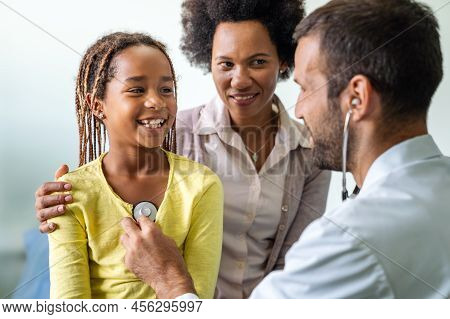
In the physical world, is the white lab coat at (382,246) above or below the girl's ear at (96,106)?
below

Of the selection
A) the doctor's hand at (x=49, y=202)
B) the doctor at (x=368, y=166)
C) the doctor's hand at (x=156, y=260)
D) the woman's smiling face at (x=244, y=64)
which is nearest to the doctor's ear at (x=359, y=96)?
the doctor at (x=368, y=166)

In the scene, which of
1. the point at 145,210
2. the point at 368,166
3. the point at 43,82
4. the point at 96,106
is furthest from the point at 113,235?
the point at 368,166

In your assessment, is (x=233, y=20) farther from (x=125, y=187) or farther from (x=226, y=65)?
(x=125, y=187)

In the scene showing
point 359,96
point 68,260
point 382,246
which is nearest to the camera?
point 382,246

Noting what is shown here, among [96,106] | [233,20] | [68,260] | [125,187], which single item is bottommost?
[68,260]

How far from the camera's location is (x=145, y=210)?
0.99m

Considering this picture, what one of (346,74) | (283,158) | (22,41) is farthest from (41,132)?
(346,74)

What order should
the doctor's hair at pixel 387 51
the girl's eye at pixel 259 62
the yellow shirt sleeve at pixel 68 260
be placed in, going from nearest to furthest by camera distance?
the doctor's hair at pixel 387 51, the yellow shirt sleeve at pixel 68 260, the girl's eye at pixel 259 62

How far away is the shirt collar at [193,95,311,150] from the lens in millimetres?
1109

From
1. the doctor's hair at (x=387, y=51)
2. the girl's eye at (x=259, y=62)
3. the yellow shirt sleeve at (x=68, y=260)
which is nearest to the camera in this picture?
the doctor's hair at (x=387, y=51)

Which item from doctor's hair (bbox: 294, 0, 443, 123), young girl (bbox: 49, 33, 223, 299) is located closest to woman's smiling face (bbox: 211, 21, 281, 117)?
young girl (bbox: 49, 33, 223, 299)

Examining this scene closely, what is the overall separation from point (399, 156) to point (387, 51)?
0.14 m

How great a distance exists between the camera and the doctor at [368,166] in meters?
0.74

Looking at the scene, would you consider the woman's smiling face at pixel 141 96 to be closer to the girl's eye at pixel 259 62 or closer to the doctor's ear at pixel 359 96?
the girl's eye at pixel 259 62
